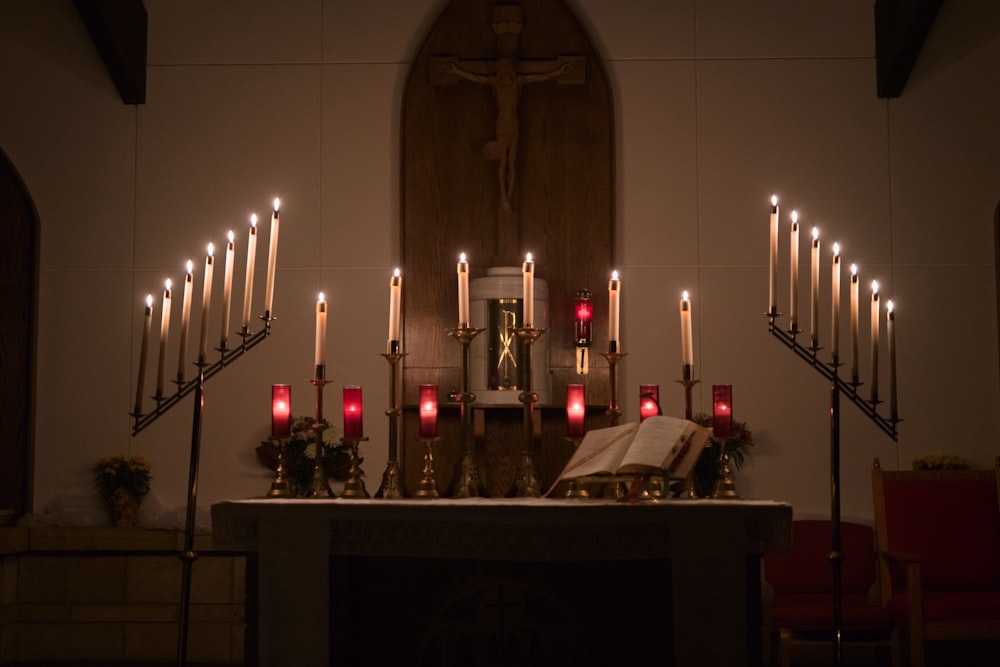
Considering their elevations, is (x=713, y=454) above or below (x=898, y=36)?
below

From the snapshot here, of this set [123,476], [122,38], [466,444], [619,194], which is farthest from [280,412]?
[122,38]

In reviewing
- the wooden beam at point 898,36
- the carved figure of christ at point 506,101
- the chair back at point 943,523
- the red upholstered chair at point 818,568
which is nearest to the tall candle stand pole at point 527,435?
the red upholstered chair at point 818,568

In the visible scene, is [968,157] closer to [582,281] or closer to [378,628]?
[582,281]

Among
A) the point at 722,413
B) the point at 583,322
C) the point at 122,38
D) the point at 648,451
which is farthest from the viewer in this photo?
the point at 122,38

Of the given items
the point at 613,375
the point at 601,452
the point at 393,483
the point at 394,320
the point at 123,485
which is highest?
the point at 394,320

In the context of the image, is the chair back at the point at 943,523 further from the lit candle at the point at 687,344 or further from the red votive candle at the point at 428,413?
the red votive candle at the point at 428,413

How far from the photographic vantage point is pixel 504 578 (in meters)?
3.60

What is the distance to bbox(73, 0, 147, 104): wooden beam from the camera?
5.98 metres

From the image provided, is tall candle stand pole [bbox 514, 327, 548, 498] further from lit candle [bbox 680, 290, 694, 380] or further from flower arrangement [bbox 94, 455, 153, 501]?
flower arrangement [bbox 94, 455, 153, 501]

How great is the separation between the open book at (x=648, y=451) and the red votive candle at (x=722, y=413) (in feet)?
0.88

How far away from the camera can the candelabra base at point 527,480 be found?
3797 mm

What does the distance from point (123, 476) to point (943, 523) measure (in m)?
3.91

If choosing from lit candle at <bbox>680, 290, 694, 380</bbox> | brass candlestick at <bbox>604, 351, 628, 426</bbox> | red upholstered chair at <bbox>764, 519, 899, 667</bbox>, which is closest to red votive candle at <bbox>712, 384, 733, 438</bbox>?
lit candle at <bbox>680, 290, 694, 380</bbox>

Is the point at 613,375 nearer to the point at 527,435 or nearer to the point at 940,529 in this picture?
the point at 527,435
